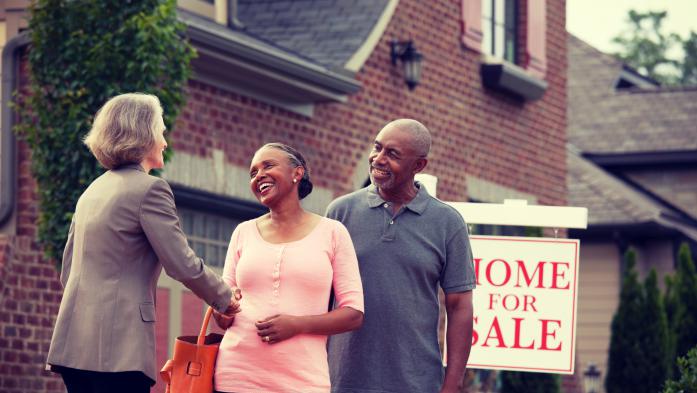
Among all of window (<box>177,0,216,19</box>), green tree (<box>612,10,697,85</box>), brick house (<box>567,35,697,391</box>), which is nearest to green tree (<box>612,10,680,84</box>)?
green tree (<box>612,10,697,85</box>)

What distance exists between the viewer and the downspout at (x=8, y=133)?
11.2m

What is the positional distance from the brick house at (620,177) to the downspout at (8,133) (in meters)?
11.5

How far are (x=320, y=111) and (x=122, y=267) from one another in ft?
27.8

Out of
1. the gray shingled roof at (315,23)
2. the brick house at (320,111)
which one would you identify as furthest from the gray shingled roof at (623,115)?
the gray shingled roof at (315,23)

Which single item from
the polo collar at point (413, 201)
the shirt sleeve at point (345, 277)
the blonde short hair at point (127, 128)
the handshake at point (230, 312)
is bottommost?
the handshake at point (230, 312)

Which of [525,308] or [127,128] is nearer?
[127,128]

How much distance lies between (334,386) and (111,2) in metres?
5.24

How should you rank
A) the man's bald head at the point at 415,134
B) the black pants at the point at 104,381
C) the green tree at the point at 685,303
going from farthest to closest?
the green tree at the point at 685,303 → the man's bald head at the point at 415,134 → the black pants at the point at 104,381

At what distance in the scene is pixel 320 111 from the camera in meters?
14.2

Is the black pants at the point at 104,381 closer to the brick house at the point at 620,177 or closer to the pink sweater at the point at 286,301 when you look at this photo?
the pink sweater at the point at 286,301

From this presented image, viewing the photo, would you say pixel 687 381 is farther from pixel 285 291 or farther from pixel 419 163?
pixel 285 291

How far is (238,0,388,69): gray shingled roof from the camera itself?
14508mm

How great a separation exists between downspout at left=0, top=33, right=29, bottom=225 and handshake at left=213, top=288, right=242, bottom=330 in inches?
217

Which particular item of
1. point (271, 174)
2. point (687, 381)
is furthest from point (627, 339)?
point (271, 174)
